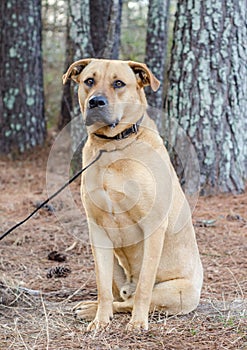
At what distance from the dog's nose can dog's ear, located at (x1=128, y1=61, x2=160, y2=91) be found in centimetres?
36

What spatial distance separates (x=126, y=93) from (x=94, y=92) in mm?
208

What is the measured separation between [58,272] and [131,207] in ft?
5.00

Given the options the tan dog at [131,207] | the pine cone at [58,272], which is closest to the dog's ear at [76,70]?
the tan dog at [131,207]

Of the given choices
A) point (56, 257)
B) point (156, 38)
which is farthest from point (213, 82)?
point (56, 257)

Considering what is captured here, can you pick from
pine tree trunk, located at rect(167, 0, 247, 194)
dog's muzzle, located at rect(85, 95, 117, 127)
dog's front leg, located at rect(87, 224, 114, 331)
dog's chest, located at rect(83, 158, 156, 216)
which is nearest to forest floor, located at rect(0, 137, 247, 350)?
dog's front leg, located at rect(87, 224, 114, 331)

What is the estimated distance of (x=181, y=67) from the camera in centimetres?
709

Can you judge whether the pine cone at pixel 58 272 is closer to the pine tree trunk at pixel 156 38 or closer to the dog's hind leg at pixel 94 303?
the dog's hind leg at pixel 94 303

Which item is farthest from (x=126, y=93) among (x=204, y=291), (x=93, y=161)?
(x=204, y=291)

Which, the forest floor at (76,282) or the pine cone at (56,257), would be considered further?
the pine cone at (56,257)

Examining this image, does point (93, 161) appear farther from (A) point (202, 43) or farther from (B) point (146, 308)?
(A) point (202, 43)

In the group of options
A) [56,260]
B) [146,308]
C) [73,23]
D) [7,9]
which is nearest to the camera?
[146,308]

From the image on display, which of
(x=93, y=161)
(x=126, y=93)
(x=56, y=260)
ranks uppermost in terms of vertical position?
(x=126, y=93)

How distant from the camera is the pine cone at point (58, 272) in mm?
4875

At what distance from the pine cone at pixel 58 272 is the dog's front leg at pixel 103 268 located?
111cm
